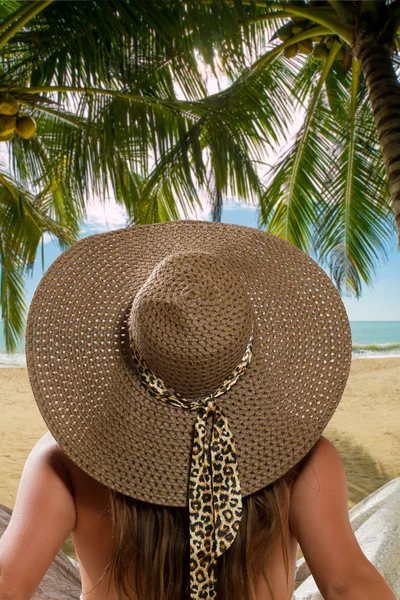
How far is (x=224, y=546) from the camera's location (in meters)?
1.01

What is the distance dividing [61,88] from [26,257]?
9.59 feet

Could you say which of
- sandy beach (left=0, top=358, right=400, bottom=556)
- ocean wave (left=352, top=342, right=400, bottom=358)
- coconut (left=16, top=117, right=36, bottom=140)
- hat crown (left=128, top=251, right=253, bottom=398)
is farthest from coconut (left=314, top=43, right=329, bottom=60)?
ocean wave (left=352, top=342, right=400, bottom=358)

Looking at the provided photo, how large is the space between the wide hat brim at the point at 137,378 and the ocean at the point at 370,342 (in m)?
21.1

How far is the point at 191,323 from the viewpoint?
951 mm

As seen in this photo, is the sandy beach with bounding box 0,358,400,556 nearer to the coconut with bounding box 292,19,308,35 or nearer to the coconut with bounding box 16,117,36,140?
the coconut with bounding box 16,117,36,140

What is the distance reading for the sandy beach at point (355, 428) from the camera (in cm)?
743

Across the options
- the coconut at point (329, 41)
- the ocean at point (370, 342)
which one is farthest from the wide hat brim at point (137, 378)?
the ocean at point (370, 342)

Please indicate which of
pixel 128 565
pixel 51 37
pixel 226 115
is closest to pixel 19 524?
pixel 128 565

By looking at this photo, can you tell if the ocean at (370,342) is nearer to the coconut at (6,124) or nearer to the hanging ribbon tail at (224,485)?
the coconut at (6,124)

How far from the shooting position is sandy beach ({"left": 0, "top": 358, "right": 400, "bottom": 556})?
24.4 ft

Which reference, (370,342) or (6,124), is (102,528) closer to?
(6,124)

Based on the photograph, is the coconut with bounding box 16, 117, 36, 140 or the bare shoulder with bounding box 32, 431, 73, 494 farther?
the coconut with bounding box 16, 117, 36, 140

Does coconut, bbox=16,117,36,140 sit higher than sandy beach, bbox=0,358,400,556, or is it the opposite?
coconut, bbox=16,117,36,140

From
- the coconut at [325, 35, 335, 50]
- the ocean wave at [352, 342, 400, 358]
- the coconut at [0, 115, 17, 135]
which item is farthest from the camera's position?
the ocean wave at [352, 342, 400, 358]
